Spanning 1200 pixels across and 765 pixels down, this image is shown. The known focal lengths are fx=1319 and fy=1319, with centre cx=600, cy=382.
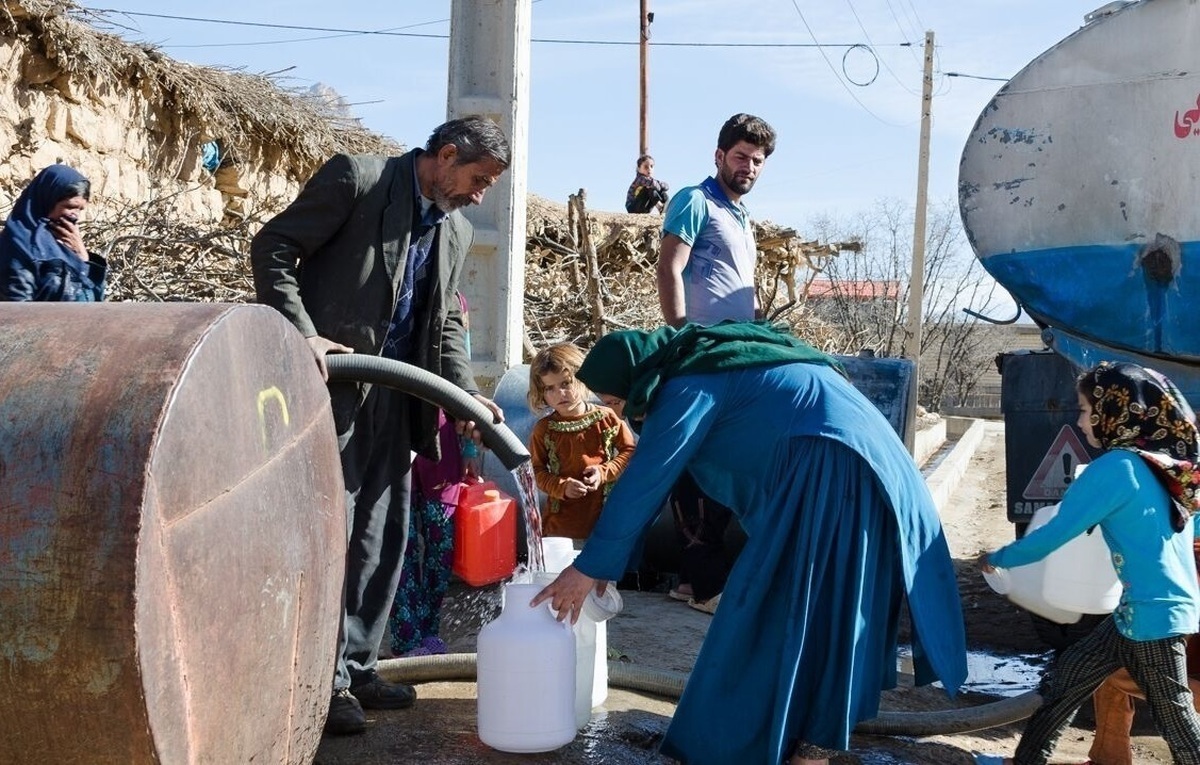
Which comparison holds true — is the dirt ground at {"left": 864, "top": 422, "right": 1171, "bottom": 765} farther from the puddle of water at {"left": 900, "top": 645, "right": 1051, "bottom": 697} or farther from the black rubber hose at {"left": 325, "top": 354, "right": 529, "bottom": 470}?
the black rubber hose at {"left": 325, "top": 354, "right": 529, "bottom": 470}

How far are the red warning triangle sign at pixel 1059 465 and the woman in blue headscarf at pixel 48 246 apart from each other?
3.73m

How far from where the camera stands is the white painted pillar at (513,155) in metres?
6.28

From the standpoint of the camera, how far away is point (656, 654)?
4.83 meters

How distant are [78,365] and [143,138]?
28.9 ft

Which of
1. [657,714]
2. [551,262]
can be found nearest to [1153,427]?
[657,714]

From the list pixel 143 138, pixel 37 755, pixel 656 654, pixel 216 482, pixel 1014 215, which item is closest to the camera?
pixel 37 755

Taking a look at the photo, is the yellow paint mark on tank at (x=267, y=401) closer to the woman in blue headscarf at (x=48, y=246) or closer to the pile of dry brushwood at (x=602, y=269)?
the woman in blue headscarf at (x=48, y=246)

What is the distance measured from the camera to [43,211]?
477 centimetres

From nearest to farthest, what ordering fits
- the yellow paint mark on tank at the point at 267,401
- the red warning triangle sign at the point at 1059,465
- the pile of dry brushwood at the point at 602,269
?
the yellow paint mark on tank at the point at 267,401 < the red warning triangle sign at the point at 1059,465 < the pile of dry brushwood at the point at 602,269

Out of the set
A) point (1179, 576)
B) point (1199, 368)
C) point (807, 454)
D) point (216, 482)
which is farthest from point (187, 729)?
point (1199, 368)

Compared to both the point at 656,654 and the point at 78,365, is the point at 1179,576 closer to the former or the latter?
the point at 656,654

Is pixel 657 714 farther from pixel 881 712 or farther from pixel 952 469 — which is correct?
pixel 952 469

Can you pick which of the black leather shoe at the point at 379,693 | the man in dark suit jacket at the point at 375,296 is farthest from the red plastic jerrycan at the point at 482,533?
the black leather shoe at the point at 379,693

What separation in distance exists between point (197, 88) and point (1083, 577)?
347 inches
